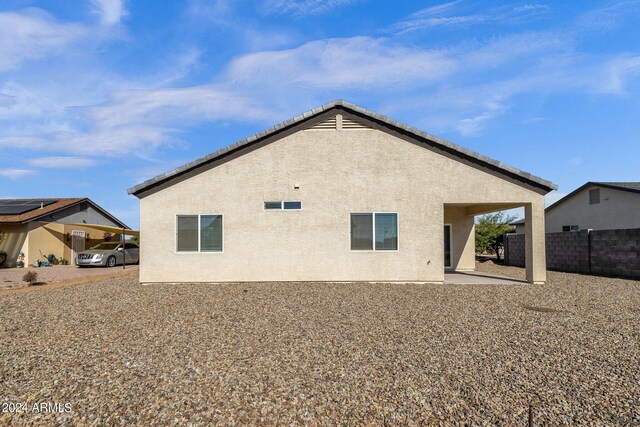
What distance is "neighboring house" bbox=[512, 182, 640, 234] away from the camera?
20.1m

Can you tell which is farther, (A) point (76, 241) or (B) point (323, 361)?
(A) point (76, 241)

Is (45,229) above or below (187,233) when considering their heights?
above

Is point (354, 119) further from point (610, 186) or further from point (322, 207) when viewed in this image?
point (610, 186)

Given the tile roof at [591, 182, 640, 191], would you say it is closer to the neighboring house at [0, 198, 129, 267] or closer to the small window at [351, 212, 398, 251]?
the small window at [351, 212, 398, 251]

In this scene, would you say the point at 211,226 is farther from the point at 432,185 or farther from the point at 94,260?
the point at 94,260

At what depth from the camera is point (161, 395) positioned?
13.6 ft

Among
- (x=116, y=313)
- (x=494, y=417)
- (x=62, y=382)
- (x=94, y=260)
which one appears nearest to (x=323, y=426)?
(x=494, y=417)

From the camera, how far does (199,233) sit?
12656 millimetres

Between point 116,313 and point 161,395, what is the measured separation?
504 cm

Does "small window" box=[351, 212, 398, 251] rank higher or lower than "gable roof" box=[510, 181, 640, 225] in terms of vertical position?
lower

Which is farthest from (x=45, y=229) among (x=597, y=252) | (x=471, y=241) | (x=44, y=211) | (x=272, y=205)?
(x=597, y=252)

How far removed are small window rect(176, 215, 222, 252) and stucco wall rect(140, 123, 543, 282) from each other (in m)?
0.19

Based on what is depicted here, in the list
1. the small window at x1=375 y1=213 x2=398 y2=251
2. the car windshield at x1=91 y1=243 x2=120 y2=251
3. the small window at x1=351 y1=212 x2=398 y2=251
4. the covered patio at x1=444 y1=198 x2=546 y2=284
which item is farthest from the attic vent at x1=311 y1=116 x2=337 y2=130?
the car windshield at x1=91 y1=243 x2=120 y2=251

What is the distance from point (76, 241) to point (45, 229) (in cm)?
231
